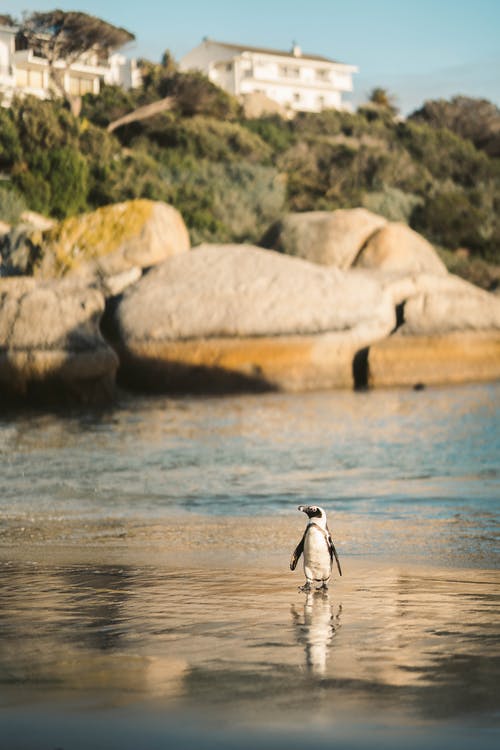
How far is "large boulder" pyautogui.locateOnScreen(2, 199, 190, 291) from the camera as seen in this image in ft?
82.4

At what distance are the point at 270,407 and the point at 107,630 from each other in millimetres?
15534

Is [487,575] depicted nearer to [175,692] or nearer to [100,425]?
[175,692]

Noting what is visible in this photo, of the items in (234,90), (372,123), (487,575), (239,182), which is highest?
(234,90)

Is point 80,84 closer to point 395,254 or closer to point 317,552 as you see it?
point 395,254

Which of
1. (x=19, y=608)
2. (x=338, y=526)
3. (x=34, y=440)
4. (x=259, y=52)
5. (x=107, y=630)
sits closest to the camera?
(x=107, y=630)

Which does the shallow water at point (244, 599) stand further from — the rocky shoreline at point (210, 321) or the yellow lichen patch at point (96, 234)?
the yellow lichen patch at point (96, 234)

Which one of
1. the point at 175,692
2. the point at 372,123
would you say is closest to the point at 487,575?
the point at 175,692

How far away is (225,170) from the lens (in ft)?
146

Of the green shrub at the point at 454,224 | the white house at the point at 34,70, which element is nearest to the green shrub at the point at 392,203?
the green shrub at the point at 454,224

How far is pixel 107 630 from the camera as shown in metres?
5.86

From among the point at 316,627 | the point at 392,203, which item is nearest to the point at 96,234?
the point at 392,203

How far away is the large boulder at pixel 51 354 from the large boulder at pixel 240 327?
994 mm

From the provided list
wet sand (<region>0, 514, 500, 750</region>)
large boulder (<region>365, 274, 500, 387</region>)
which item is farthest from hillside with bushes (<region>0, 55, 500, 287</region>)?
wet sand (<region>0, 514, 500, 750</region>)

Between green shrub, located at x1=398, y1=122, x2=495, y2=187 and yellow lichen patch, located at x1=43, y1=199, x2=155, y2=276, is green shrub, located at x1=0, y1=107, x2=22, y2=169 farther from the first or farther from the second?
green shrub, located at x1=398, y1=122, x2=495, y2=187
